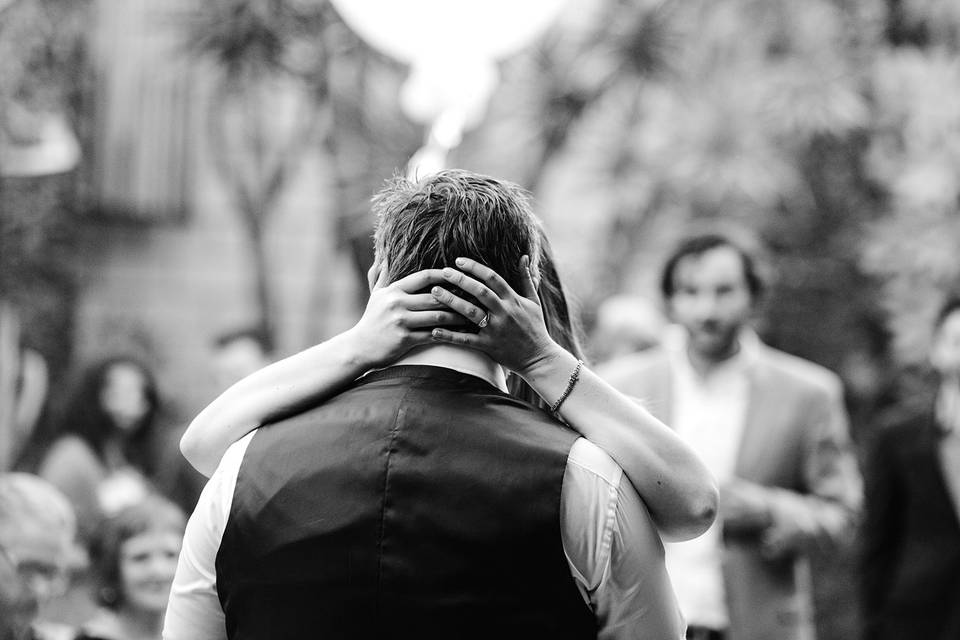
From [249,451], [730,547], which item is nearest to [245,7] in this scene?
[730,547]

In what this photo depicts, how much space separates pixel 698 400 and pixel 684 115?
4.40 metres

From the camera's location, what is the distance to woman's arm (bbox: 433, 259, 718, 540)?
72.9 inches

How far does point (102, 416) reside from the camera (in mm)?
5238

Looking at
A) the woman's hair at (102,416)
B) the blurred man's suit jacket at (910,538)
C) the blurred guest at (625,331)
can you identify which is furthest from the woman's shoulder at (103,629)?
the blurred guest at (625,331)

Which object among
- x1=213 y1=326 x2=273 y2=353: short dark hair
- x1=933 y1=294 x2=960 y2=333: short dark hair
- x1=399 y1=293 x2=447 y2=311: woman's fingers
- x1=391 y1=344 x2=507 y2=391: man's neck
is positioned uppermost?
x1=399 y1=293 x2=447 y2=311: woman's fingers

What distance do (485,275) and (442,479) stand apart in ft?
0.95

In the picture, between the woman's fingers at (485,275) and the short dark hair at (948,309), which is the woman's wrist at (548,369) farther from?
the short dark hair at (948,309)

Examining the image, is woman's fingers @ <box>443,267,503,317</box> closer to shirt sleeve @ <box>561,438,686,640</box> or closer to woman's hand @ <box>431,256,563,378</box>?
woman's hand @ <box>431,256,563,378</box>

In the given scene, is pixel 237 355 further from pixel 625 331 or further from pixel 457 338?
pixel 457 338

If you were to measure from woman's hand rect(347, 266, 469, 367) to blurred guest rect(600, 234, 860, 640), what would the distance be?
2.05 meters

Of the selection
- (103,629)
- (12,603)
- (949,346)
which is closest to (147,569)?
(103,629)

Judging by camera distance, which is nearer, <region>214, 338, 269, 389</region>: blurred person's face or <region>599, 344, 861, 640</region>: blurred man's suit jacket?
<region>599, 344, 861, 640</region>: blurred man's suit jacket

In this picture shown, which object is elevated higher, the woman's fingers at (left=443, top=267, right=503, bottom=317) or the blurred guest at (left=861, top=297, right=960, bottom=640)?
the woman's fingers at (left=443, top=267, right=503, bottom=317)

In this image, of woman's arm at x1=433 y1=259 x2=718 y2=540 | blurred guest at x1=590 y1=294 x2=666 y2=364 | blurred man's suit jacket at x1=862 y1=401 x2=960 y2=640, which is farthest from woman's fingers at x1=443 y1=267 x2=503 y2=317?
blurred guest at x1=590 y1=294 x2=666 y2=364
